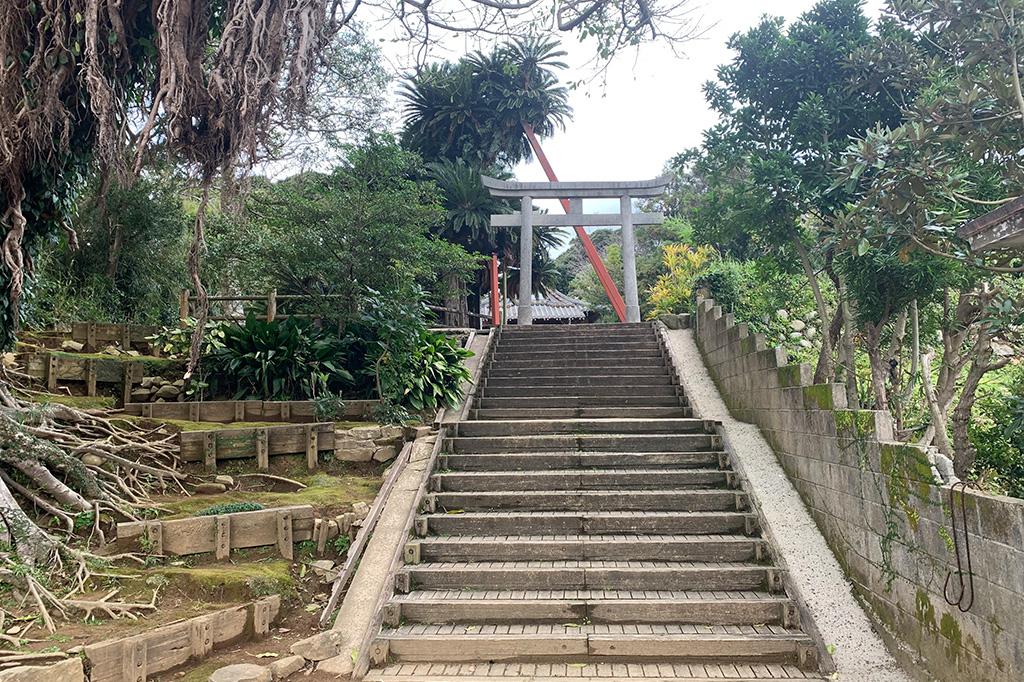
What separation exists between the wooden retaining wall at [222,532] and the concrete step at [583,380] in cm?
393

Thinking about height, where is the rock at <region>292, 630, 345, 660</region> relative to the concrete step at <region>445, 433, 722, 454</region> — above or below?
below

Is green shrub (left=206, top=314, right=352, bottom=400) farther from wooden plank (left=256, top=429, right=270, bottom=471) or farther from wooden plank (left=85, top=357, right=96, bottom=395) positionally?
wooden plank (left=85, top=357, right=96, bottom=395)

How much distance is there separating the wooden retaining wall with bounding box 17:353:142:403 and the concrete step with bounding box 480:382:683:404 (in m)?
4.65

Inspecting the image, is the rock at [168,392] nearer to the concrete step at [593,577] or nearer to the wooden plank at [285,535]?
the wooden plank at [285,535]

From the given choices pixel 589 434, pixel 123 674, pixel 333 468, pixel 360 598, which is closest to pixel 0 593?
pixel 123 674

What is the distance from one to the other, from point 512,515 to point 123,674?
9.62 feet

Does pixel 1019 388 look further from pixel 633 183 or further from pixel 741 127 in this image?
pixel 633 183

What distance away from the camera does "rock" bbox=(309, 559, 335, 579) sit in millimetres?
4965

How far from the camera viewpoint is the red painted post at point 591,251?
655 inches

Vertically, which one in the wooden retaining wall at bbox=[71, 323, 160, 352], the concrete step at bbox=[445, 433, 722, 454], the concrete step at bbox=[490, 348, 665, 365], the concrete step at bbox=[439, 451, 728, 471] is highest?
the wooden retaining wall at bbox=[71, 323, 160, 352]

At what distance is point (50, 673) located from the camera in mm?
3014

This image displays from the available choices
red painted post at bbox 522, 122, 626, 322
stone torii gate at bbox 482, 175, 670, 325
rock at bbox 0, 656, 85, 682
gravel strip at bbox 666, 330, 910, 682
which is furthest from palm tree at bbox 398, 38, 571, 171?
rock at bbox 0, 656, 85, 682

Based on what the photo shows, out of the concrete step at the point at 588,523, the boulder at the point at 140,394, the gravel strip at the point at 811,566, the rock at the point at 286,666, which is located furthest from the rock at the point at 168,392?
the gravel strip at the point at 811,566

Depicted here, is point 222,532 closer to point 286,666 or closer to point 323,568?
point 323,568
